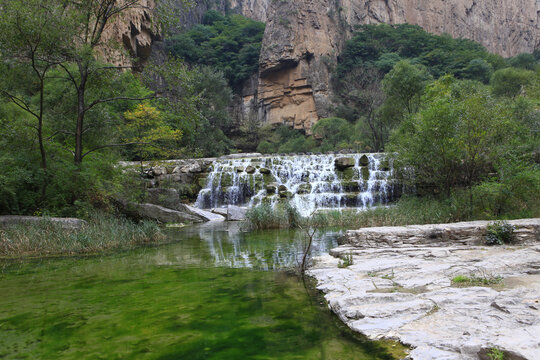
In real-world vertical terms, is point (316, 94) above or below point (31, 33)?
above

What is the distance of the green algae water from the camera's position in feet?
8.08

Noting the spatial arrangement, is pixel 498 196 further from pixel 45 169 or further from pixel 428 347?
pixel 45 169

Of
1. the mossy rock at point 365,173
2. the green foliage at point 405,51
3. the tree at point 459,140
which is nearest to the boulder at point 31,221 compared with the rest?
the tree at point 459,140

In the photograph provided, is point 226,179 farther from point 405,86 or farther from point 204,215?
point 405,86

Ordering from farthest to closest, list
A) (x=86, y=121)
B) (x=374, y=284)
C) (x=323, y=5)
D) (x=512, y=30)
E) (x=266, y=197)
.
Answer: (x=512, y=30) → (x=323, y=5) → (x=266, y=197) → (x=86, y=121) → (x=374, y=284)

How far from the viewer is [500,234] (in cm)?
588

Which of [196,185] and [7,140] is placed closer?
[7,140]

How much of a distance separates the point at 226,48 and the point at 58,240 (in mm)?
47346

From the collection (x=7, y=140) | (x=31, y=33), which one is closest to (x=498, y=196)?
(x=31, y=33)

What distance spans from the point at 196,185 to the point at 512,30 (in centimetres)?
8329

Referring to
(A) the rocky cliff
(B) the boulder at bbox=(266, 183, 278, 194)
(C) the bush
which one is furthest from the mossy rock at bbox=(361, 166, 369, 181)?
(A) the rocky cliff

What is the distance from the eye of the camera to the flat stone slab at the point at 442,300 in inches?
80.4

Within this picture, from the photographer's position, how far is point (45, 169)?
30.8 ft

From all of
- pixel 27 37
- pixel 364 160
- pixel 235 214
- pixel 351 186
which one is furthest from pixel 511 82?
pixel 27 37
